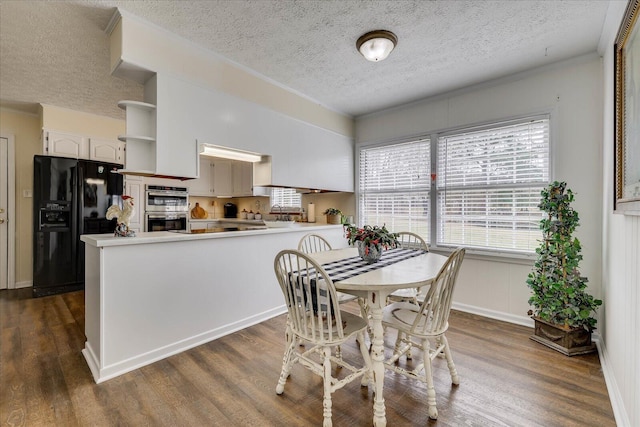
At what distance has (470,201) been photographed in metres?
3.33

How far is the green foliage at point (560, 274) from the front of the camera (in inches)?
92.7

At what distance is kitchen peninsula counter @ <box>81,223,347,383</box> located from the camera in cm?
207

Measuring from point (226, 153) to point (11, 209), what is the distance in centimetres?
373

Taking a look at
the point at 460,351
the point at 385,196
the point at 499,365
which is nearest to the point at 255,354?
the point at 460,351

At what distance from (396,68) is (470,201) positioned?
1670 millimetres

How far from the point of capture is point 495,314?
10.2ft

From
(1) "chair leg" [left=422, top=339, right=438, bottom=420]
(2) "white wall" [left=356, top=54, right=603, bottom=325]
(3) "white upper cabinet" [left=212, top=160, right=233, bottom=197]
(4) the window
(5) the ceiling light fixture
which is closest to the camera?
(1) "chair leg" [left=422, top=339, right=438, bottom=420]

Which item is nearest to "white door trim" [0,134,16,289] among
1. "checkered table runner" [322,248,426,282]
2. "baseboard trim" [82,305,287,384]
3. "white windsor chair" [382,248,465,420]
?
"baseboard trim" [82,305,287,384]

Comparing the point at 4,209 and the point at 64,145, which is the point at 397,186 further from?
the point at 4,209

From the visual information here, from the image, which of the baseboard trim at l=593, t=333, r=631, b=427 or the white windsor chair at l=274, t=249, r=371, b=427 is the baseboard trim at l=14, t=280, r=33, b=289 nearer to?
the white windsor chair at l=274, t=249, r=371, b=427

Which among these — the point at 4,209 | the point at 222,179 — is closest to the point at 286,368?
the point at 222,179

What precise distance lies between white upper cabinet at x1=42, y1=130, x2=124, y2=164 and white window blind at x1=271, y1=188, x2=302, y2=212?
99.5 inches

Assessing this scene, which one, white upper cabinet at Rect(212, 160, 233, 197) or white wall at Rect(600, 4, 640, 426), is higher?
white upper cabinet at Rect(212, 160, 233, 197)

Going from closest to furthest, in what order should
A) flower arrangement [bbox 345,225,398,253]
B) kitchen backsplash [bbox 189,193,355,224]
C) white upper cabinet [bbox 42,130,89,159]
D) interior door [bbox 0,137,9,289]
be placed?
flower arrangement [bbox 345,225,398,253], white upper cabinet [bbox 42,130,89,159], interior door [bbox 0,137,9,289], kitchen backsplash [bbox 189,193,355,224]
